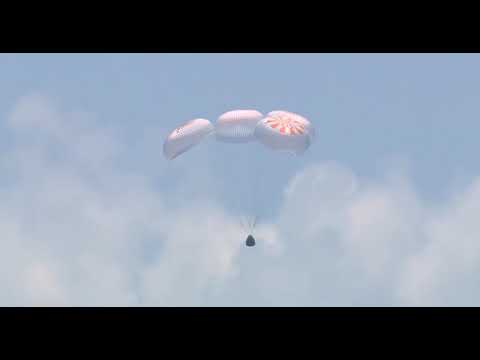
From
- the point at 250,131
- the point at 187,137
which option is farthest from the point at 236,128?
the point at 187,137

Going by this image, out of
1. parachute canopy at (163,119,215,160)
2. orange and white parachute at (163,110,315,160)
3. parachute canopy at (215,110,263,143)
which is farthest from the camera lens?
parachute canopy at (163,119,215,160)

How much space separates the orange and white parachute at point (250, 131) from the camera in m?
42.5

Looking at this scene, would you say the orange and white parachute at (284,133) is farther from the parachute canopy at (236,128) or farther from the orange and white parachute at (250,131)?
the parachute canopy at (236,128)

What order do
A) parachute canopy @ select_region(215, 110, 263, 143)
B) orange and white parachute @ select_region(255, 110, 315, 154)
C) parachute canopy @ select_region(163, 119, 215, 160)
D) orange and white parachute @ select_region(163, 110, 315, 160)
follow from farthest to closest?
1. parachute canopy @ select_region(163, 119, 215, 160)
2. parachute canopy @ select_region(215, 110, 263, 143)
3. orange and white parachute @ select_region(163, 110, 315, 160)
4. orange and white parachute @ select_region(255, 110, 315, 154)

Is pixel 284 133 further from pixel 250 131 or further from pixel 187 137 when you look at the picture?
pixel 187 137

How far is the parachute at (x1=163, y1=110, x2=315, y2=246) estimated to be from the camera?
4250cm

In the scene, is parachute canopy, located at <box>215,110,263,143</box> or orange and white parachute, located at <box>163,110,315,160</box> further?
parachute canopy, located at <box>215,110,263,143</box>

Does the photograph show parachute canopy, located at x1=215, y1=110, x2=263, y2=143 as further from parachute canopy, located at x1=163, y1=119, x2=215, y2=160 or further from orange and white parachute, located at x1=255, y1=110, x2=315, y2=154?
parachute canopy, located at x1=163, y1=119, x2=215, y2=160
